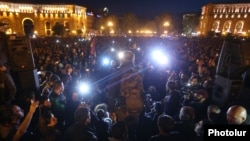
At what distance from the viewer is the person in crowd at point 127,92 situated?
5324 mm

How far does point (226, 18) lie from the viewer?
99.1m

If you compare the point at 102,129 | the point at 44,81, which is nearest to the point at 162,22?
the point at 44,81

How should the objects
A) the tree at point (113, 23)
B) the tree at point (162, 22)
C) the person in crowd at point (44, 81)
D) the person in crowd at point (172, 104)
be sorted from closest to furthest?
the person in crowd at point (172, 104)
the person in crowd at point (44, 81)
the tree at point (113, 23)
the tree at point (162, 22)

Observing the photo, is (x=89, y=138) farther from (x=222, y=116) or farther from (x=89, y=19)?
(x=89, y=19)

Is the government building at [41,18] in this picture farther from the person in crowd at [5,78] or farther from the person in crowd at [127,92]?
the person in crowd at [127,92]

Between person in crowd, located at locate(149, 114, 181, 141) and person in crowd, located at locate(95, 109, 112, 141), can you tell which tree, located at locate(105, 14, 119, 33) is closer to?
person in crowd, located at locate(95, 109, 112, 141)

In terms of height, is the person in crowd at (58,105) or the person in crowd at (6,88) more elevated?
the person in crowd at (6,88)

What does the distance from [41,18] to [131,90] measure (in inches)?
3540

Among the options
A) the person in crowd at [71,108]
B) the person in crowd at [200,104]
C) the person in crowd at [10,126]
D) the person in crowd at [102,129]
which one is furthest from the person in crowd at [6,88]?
the person in crowd at [200,104]

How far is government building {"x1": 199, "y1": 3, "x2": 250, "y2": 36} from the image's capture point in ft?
311

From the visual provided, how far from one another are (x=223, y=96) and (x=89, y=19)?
104m

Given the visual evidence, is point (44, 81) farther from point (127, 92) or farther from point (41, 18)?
point (41, 18)

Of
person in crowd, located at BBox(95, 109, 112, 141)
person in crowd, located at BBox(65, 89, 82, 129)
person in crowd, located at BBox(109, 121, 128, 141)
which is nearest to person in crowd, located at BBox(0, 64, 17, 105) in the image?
person in crowd, located at BBox(65, 89, 82, 129)

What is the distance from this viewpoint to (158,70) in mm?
10305
